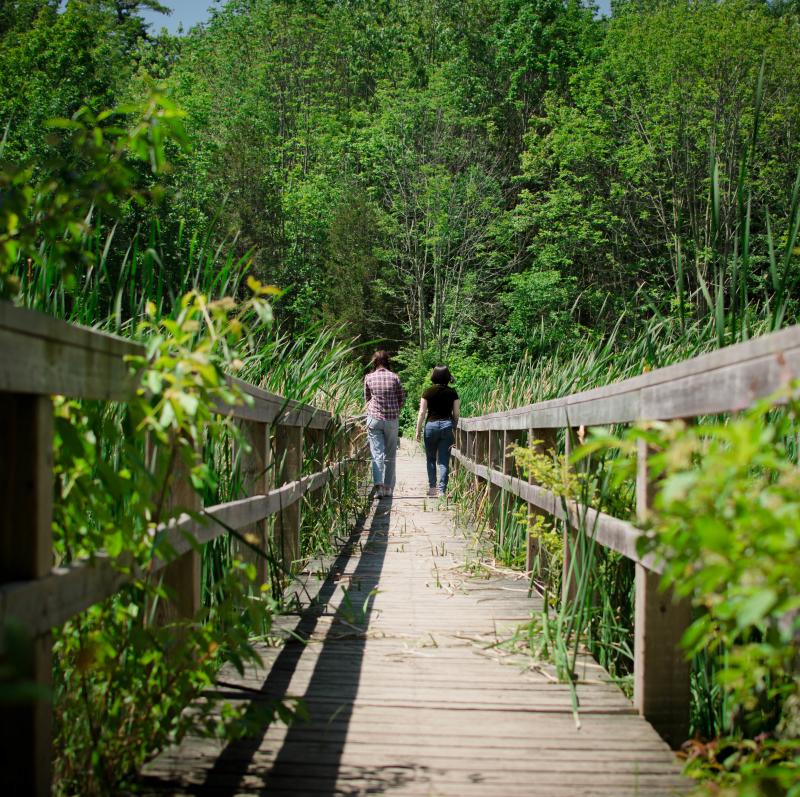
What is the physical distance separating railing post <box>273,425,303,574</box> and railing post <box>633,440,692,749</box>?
103 inches

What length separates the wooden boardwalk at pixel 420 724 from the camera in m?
2.39

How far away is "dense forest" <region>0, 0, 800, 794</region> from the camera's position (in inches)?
1076

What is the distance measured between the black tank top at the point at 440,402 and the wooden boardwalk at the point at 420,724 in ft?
21.4

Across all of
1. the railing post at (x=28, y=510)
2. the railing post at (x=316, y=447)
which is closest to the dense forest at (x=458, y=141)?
the railing post at (x=316, y=447)

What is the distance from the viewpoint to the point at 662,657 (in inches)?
110

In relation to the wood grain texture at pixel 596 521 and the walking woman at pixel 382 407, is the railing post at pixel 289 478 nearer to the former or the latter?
the wood grain texture at pixel 596 521

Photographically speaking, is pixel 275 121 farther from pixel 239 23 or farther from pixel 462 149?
pixel 462 149

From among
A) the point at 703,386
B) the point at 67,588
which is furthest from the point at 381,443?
the point at 67,588

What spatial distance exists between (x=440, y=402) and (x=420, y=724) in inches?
337

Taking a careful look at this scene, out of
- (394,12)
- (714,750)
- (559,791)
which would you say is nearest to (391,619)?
(559,791)

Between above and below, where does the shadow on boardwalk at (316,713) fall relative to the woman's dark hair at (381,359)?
below

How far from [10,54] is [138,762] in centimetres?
3257

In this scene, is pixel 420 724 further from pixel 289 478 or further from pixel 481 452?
pixel 481 452

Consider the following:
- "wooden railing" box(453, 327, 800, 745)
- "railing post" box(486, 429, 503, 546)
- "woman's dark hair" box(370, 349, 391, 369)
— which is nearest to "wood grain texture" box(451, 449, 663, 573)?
"wooden railing" box(453, 327, 800, 745)
